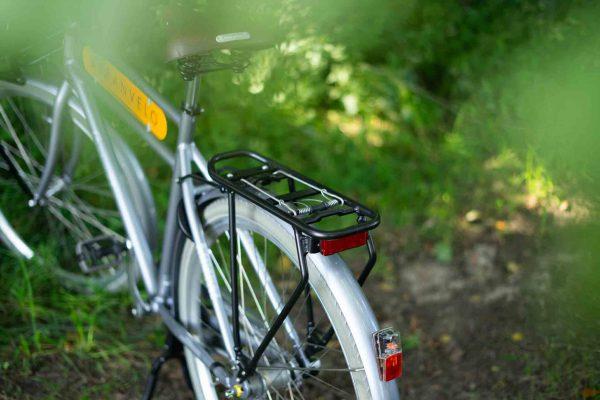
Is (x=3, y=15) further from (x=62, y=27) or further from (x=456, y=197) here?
(x=456, y=197)

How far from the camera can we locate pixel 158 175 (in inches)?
138

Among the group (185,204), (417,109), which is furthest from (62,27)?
(417,109)

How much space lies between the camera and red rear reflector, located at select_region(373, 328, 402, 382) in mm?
1717

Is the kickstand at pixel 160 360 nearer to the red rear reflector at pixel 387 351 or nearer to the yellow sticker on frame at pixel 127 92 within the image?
the yellow sticker on frame at pixel 127 92

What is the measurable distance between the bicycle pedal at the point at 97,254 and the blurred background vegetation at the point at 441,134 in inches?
12.1

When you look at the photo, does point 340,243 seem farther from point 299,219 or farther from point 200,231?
point 200,231

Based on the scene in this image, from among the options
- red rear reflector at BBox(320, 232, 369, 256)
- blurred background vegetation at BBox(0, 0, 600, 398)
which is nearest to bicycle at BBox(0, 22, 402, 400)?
red rear reflector at BBox(320, 232, 369, 256)

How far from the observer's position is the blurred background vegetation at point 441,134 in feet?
8.59

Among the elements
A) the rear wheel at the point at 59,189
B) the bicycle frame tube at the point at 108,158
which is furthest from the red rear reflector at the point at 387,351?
the rear wheel at the point at 59,189

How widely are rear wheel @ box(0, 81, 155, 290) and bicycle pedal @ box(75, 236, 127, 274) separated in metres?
0.06

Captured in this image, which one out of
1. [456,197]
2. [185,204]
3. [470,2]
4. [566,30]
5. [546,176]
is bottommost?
[456,197]

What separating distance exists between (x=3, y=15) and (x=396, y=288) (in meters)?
2.06

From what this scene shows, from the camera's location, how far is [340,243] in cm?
171

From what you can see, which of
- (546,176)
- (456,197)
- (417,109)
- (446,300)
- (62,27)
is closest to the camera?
(62,27)
